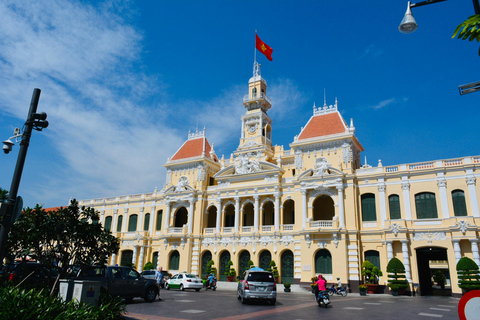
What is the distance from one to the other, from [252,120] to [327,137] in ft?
35.7

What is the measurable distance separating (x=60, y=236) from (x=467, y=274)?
27.4 meters

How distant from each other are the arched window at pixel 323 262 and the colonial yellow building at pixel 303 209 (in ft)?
0.30

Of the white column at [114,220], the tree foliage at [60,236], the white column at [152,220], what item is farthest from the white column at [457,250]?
the white column at [114,220]

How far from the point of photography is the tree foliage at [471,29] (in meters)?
5.28

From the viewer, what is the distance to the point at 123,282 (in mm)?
17656

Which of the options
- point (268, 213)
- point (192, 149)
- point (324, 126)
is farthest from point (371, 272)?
point (192, 149)

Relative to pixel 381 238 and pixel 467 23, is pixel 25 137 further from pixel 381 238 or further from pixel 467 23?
pixel 381 238

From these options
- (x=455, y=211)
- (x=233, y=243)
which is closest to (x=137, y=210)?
(x=233, y=243)

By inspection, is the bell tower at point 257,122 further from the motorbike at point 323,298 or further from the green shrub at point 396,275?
the motorbike at point 323,298

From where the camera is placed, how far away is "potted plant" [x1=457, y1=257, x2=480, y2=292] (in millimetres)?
26211

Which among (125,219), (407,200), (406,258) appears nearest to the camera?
(406,258)

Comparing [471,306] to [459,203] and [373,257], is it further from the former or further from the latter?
[373,257]

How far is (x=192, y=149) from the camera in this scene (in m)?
48.7

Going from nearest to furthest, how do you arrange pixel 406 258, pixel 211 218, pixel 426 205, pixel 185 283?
1. pixel 185 283
2. pixel 406 258
3. pixel 426 205
4. pixel 211 218
